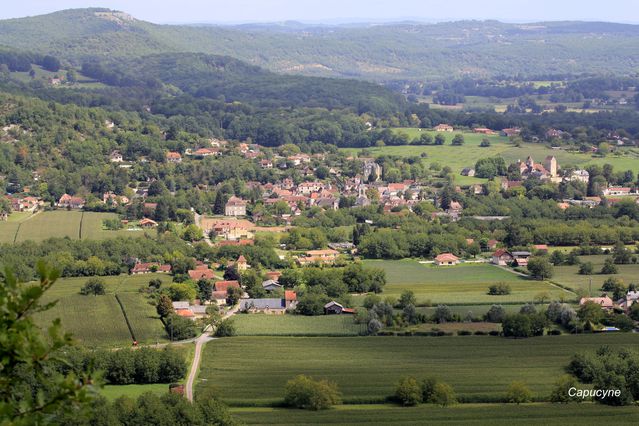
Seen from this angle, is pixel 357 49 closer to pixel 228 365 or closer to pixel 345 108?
pixel 345 108

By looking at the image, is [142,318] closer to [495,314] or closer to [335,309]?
[335,309]

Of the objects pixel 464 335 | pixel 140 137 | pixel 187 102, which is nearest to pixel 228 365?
pixel 464 335

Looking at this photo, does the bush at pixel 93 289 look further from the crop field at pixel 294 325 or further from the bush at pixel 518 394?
the bush at pixel 518 394

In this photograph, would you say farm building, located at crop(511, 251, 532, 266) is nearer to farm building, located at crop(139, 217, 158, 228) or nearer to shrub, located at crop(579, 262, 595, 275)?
shrub, located at crop(579, 262, 595, 275)

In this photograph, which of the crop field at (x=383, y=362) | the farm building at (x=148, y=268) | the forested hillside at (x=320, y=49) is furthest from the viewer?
the forested hillside at (x=320, y=49)

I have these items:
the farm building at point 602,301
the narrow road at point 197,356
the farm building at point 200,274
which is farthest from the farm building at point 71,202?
the farm building at point 602,301

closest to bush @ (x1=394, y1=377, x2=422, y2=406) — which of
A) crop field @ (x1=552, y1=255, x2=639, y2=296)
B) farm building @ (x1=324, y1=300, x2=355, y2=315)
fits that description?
farm building @ (x1=324, y1=300, x2=355, y2=315)

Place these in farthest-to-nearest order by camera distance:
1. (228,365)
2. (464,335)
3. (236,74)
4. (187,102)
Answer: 1. (236,74)
2. (187,102)
3. (464,335)
4. (228,365)
